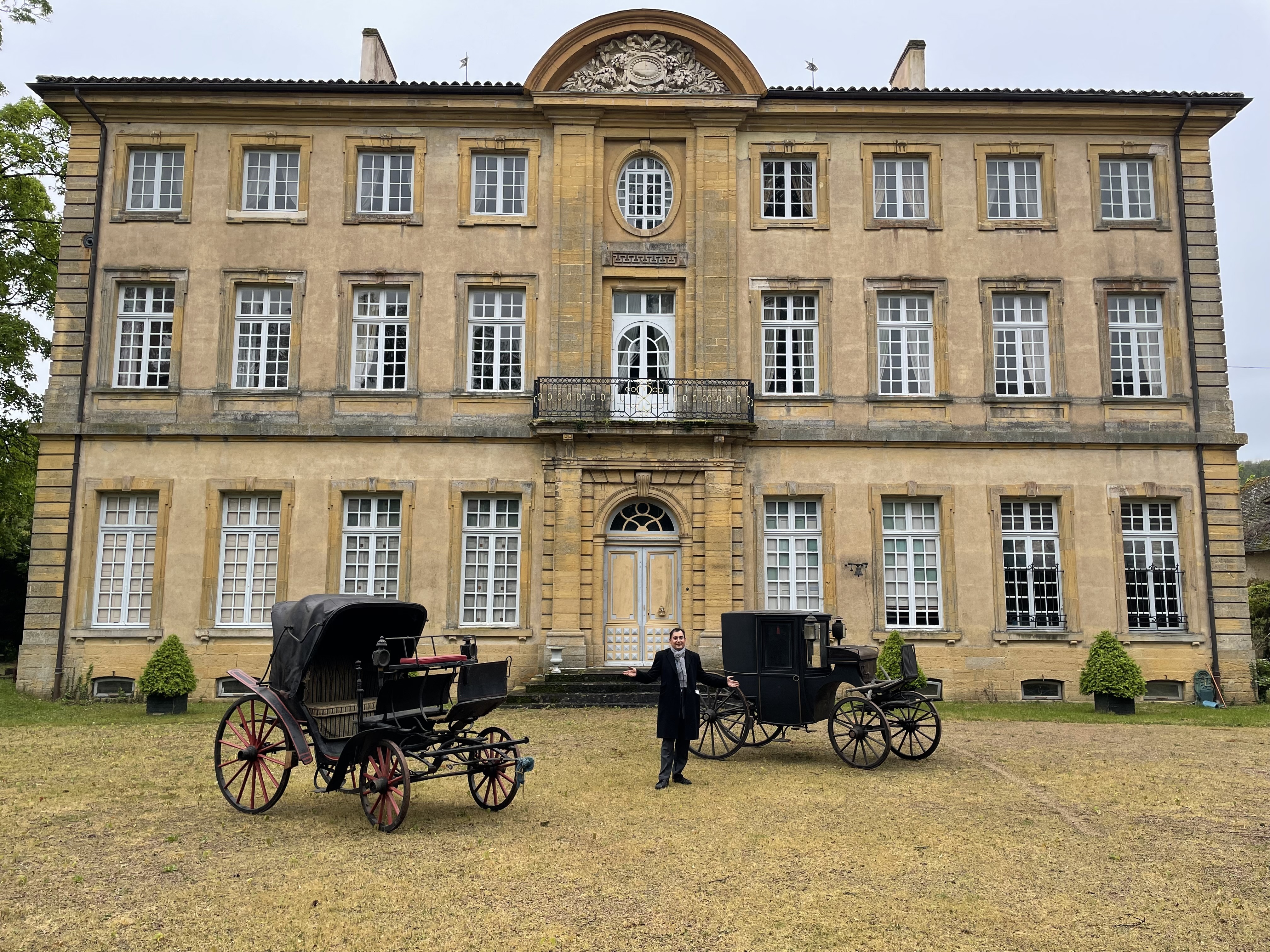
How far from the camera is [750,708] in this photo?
10875 millimetres

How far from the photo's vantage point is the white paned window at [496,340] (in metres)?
17.7

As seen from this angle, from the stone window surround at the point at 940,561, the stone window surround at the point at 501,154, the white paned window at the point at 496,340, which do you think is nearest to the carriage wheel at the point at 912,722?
the stone window surround at the point at 940,561

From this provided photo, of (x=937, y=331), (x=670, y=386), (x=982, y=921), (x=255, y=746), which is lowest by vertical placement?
(x=982, y=921)

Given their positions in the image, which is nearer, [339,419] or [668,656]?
[668,656]

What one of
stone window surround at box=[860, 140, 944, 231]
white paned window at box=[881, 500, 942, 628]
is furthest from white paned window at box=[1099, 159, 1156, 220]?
white paned window at box=[881, 500, 942, 628]

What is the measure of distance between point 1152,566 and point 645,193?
11.1 metres

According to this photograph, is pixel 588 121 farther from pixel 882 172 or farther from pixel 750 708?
pixel 750 708

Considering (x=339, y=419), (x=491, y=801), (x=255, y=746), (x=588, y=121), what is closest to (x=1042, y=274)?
(x=588, y=121)

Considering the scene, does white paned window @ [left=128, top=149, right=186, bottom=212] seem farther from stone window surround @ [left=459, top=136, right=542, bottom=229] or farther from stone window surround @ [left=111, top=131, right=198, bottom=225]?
stone window surround @ [left=459, top=136, right=542, bottom=229]

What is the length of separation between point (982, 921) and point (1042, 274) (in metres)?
14.5

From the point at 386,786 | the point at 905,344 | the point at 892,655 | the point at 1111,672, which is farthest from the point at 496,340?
the point at 1111,672

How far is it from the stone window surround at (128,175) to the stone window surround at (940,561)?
43.1ft

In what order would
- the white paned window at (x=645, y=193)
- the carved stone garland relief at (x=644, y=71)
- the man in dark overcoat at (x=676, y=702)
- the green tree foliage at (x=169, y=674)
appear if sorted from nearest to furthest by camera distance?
the man in dark overcoat at (x=676, y=702) < the green tree foliage at (x=169, y=674) < the carved stone garland relief at (x=644, y=71) < the white paned window at (x=645, y=193)

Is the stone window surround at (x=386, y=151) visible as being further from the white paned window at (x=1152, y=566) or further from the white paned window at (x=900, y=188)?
the white paned window at (x=1152, y=566)
